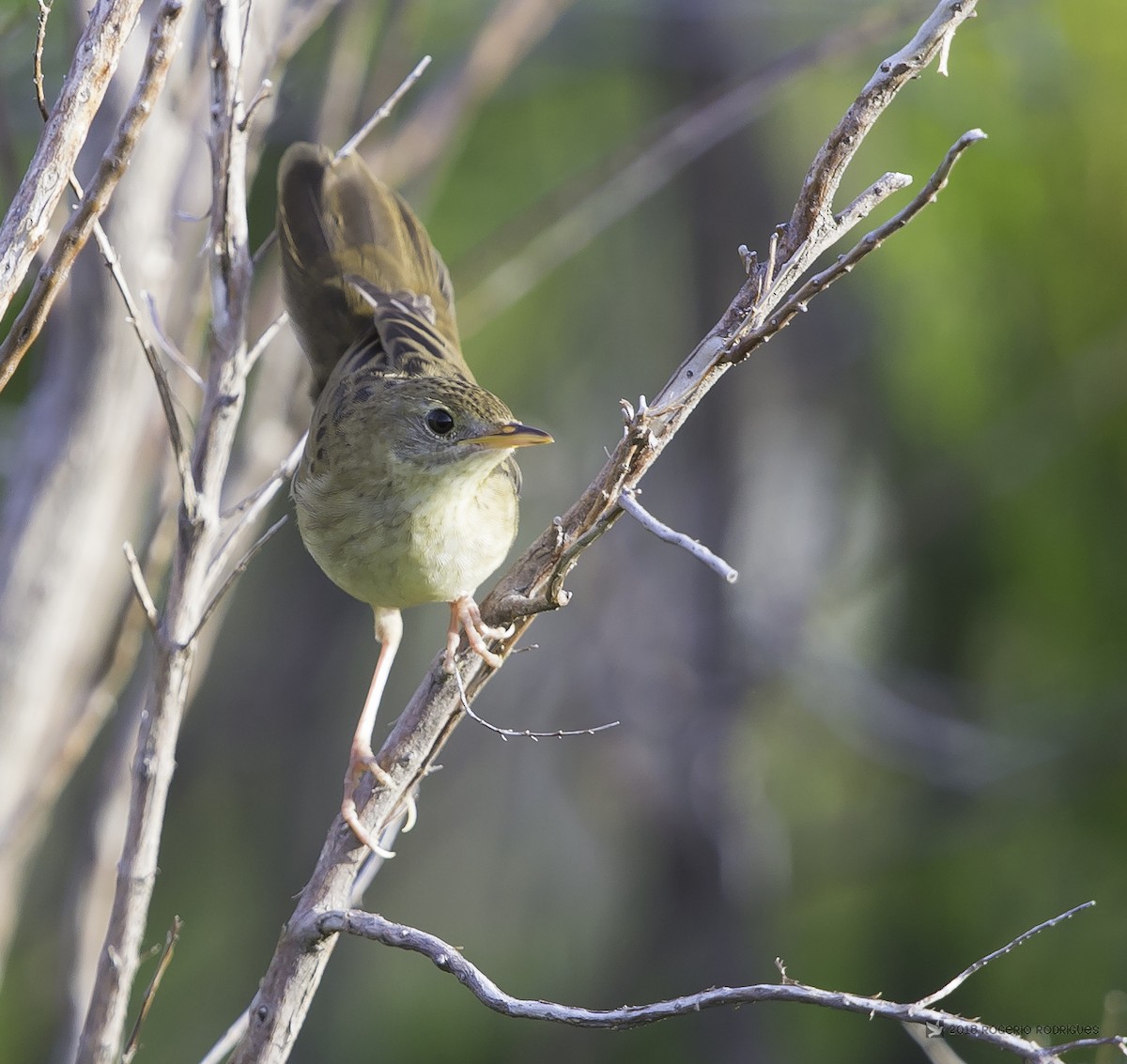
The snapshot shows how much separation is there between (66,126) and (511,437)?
1292 millimetres

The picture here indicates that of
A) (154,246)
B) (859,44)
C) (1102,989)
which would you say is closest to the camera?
(154,246)

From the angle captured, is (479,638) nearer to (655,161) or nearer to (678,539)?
(678,539)

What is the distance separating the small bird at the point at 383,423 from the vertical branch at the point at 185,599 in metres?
0.79

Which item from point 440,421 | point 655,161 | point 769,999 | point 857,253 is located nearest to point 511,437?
point 440,421

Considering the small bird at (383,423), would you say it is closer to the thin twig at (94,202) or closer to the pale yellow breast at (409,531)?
the pale yellow breast at (409,531)

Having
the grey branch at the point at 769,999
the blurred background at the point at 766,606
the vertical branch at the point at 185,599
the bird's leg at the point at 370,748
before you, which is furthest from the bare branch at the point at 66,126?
the blurred background at the point at 766,606

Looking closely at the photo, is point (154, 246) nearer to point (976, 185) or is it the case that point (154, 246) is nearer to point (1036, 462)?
point (1036, 462)

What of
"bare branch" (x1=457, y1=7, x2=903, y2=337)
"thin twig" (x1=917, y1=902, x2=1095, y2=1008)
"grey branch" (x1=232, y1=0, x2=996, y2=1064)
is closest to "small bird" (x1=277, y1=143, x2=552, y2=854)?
"bare branch" (x1=457, y1=7, x2=903, y2=337)

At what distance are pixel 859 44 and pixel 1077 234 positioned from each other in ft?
8.18

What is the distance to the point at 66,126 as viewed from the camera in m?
1.45

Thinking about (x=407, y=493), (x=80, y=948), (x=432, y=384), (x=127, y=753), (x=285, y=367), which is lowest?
(x=80, y=948)

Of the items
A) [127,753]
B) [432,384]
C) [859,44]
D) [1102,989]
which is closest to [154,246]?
[432,384]

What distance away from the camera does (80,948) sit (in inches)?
106

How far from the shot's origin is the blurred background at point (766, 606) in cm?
502
